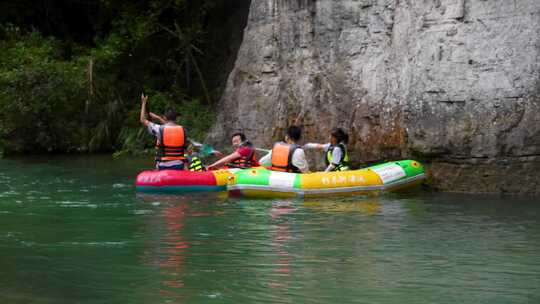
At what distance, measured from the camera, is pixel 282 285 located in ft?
22.9

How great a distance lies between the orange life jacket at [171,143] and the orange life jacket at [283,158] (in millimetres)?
1304

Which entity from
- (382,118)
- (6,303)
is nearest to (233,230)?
(6,303)

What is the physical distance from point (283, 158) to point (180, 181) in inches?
54.2

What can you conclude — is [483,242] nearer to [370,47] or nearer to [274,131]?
[370,47]

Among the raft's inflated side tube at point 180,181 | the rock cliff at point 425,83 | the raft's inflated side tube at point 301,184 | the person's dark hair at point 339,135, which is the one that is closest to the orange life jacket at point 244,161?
the raft's inflated side tube at point 180,181

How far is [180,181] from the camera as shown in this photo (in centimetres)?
1270

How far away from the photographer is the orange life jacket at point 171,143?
13.1 metres

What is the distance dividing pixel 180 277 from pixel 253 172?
5.17 metres

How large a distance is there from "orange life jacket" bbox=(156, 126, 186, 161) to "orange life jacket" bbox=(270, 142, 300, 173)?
4.28 ft

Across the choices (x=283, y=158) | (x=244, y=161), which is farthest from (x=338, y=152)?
(x=244, y=161)

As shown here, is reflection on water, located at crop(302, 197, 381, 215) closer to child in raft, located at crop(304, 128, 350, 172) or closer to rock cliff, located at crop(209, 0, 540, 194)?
child in raft, located at crop(304, 128, 350, 172)

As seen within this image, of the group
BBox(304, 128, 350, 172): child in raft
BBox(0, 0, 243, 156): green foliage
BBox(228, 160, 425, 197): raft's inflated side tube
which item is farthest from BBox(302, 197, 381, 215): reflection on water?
BBox(0, 0, 243, 156): green foliage

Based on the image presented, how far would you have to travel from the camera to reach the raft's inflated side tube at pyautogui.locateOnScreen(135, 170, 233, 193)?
12648mm

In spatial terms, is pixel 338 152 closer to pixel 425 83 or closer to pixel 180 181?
pixel 425 83
